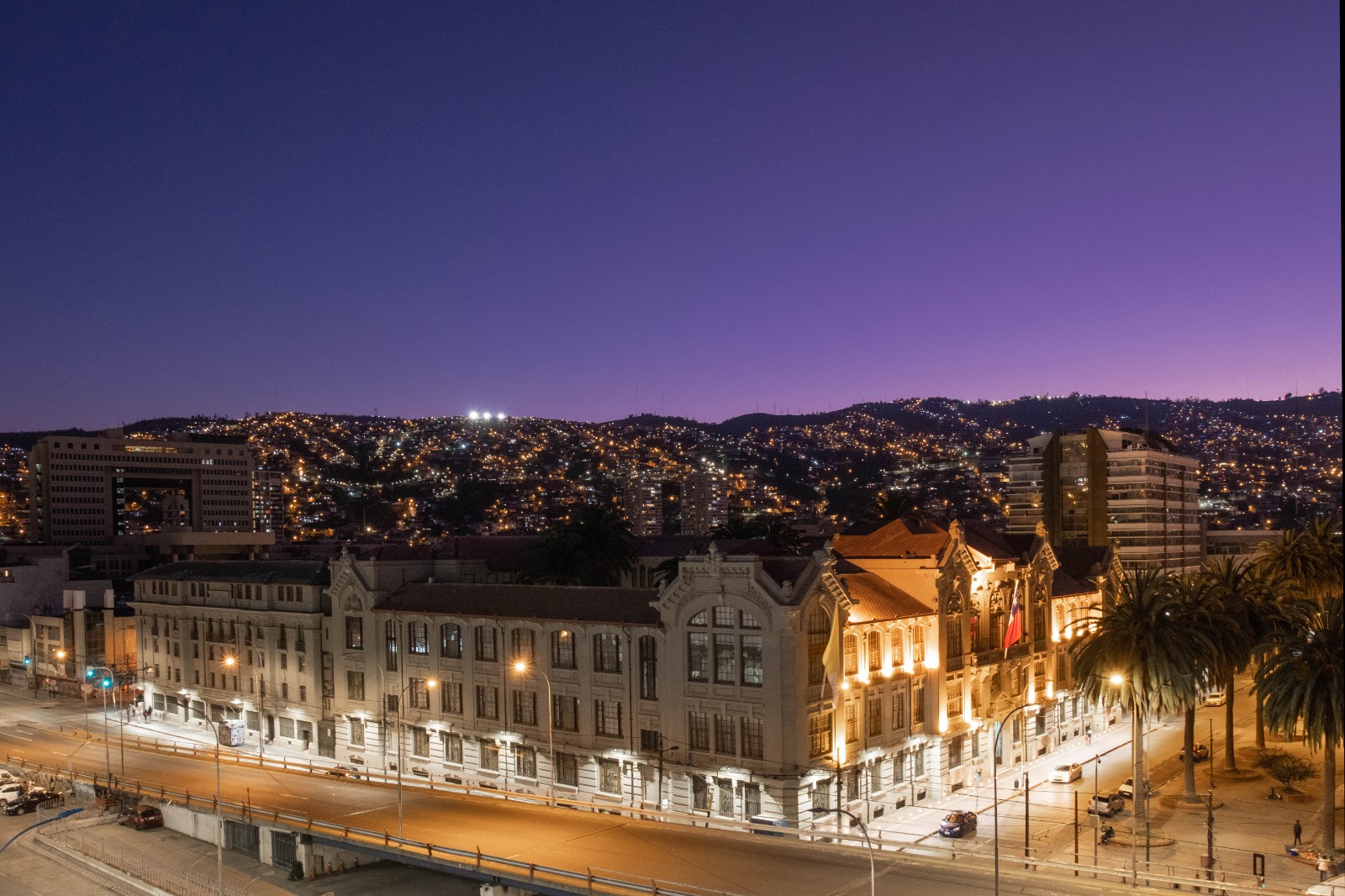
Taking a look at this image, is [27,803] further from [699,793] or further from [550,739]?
[699,793]

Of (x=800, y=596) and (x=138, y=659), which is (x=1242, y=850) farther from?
(x=138, y=659)

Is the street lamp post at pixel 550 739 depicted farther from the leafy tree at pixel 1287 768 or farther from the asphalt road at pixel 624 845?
the leafy tree at pixel 1287 768

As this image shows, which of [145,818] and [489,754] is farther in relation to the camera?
[489,754]

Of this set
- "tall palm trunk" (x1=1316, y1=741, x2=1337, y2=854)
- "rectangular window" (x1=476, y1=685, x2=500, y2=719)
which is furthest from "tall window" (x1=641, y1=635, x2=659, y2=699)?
"tall palm trunk" (x1=1316, y1=741, x2=1337, y2=854)

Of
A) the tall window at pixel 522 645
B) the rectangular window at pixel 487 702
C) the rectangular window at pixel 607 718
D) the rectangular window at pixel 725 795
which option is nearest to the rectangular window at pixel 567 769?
the rectangular window at pixel 607 718

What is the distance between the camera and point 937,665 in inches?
3012

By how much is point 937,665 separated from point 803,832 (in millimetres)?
26510

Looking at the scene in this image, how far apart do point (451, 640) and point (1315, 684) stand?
180 ft

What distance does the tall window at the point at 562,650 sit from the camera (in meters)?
74.8

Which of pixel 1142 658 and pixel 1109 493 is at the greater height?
pixel 1109 493

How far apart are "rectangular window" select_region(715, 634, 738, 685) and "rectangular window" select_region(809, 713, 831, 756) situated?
16.8 ft

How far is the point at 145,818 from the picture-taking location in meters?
76.6

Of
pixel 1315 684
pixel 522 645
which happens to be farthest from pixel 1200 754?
pixel 522 645

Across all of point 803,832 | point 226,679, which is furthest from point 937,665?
point 226,679
